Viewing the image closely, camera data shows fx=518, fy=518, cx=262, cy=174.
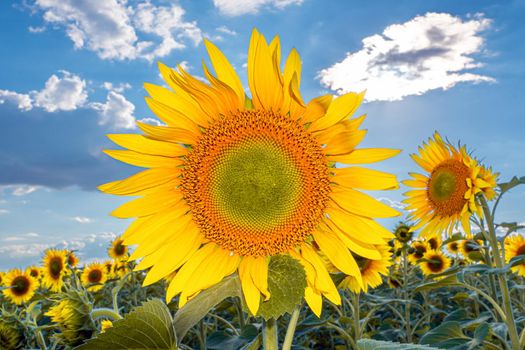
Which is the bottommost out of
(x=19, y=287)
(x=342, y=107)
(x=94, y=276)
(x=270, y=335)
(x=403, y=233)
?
(x=19, y=287)

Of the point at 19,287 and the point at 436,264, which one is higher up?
the point at 436,264

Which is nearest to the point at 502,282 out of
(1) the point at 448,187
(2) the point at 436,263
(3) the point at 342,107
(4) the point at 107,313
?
(1) the point at 448,187

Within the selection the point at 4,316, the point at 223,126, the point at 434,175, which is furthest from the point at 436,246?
the point at 223,126

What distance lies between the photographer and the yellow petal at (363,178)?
1.99 meters

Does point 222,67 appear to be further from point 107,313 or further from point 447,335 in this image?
point 447,335

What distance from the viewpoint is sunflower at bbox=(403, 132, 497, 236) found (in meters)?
4.70

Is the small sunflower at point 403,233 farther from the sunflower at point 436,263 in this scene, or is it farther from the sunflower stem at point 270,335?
the sunflower stem at point 270,335

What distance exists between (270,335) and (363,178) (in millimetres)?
686

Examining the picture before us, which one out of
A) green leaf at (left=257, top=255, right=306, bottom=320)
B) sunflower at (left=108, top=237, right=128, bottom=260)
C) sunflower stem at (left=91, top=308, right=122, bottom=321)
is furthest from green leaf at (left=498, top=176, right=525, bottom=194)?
sunflower at (left=108, top=237, right=128, bottom=260)

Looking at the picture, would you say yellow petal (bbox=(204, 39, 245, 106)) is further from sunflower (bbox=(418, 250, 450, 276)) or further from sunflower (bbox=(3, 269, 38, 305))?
sunflower (bbox=(3, 269, 38, 305))

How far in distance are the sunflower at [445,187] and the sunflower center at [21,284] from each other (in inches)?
301

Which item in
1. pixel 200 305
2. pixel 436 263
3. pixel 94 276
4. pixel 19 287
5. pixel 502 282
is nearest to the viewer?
pixel 200 305

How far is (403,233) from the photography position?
7.62m

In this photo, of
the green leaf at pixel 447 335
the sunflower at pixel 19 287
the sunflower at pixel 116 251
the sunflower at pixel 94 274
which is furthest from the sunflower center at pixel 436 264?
the sunflower at pixel 19 287
